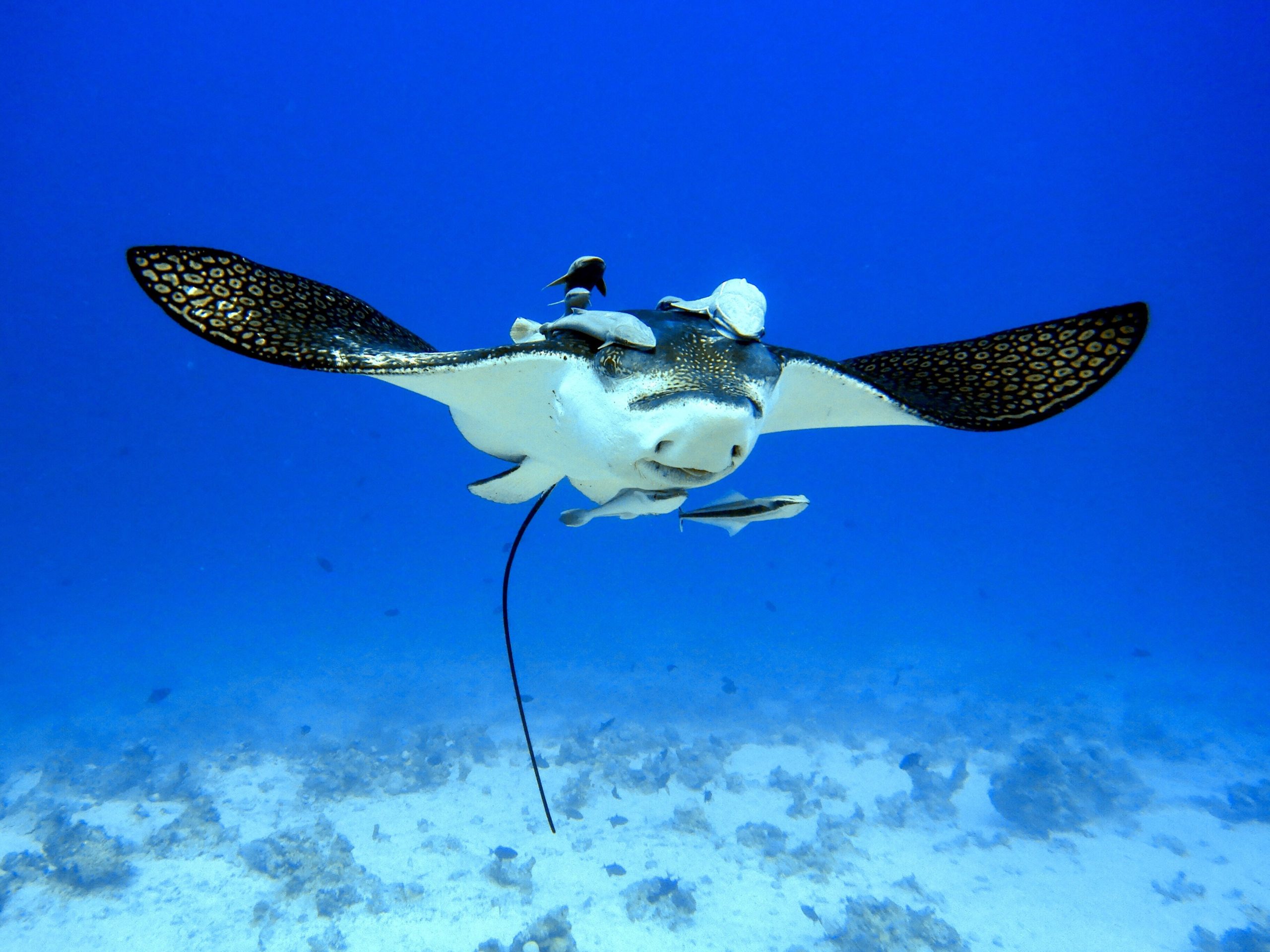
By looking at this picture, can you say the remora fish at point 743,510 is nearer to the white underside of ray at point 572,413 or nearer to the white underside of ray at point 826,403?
the white underside of ray at point 572,413

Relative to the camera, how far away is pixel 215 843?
8.63 metres

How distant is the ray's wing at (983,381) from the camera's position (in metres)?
2.69

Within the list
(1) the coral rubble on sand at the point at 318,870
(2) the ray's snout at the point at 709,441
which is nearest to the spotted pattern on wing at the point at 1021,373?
(2) the ray's snout at the point at 709,441

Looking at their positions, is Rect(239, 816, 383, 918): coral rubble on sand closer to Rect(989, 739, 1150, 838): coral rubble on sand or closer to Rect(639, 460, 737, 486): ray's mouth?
Rect(639, 460, 737, 486): ray's mouth

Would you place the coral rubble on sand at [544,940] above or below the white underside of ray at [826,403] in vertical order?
below

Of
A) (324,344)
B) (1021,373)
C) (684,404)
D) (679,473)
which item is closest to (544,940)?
(679,473)

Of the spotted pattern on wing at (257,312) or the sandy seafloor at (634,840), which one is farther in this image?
the sandy seafloor at (634,840)

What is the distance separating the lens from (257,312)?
108 inches

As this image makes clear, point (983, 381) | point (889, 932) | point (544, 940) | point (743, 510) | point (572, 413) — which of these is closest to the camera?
point (572, 413)

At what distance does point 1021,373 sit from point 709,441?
182 cm

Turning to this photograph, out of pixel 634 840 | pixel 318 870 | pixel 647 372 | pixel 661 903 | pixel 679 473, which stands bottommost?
pixel 634 840

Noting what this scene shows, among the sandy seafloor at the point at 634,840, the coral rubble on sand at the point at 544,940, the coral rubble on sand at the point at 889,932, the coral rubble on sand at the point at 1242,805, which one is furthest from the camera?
the coral rubble on sand at the point at 1242,805

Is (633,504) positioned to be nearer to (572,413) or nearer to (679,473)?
(679,473)

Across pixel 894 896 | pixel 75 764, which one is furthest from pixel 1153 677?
pixel 75 764
